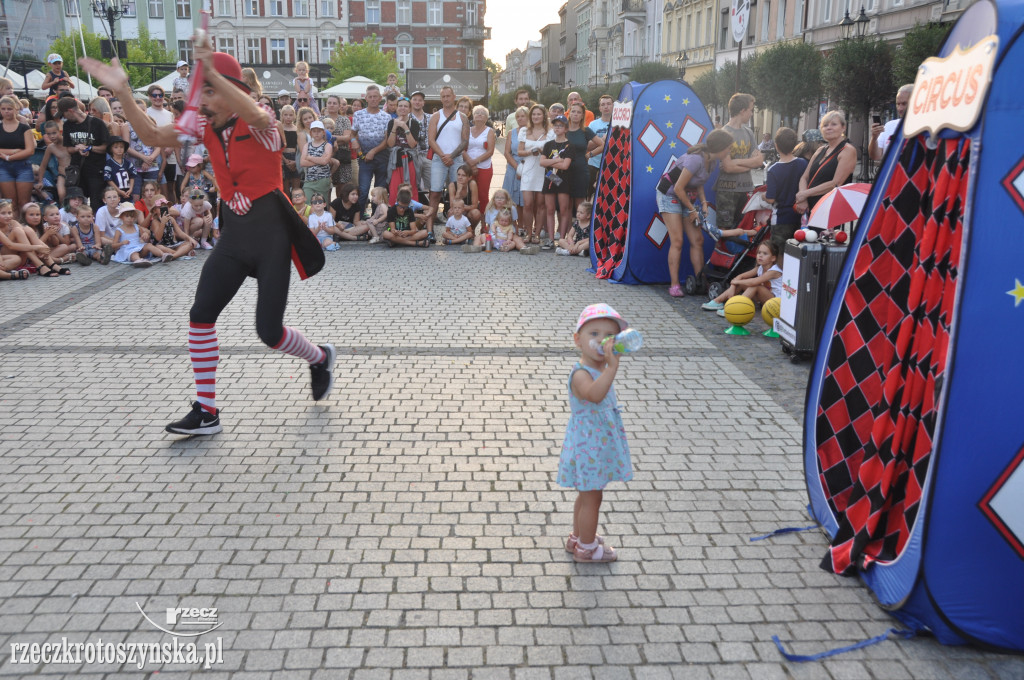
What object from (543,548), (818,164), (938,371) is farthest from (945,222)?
(818,164)

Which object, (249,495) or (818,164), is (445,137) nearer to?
(818,164)

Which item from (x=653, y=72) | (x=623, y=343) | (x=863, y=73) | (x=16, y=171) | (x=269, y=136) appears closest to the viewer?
(x=623, y=343)

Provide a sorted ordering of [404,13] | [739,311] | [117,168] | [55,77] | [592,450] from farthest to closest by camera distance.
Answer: [404,13]
[55,77]
[117,168]
[739,311]
[592,450]

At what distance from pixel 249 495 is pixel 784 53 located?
127 ft

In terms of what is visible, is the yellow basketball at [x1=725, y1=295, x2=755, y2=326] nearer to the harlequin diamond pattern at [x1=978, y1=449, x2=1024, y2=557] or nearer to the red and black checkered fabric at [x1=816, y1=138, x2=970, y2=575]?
the red and black checkered fabric at [x1=816, y1=138, x2=970, y2=575]

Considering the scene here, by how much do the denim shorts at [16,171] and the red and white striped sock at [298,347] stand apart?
7.93m

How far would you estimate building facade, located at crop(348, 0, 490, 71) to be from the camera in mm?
77438

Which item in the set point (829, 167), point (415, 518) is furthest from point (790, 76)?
point (415, 518)

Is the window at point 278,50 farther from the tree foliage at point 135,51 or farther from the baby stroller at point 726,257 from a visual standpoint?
the baby stroller at point 726,257

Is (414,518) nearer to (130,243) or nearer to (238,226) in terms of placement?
(238,226)

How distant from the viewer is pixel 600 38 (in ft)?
307

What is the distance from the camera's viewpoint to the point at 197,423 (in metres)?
5.06

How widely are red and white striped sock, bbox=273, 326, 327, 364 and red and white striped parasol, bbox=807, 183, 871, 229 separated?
3.77m

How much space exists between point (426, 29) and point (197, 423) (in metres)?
80.6
